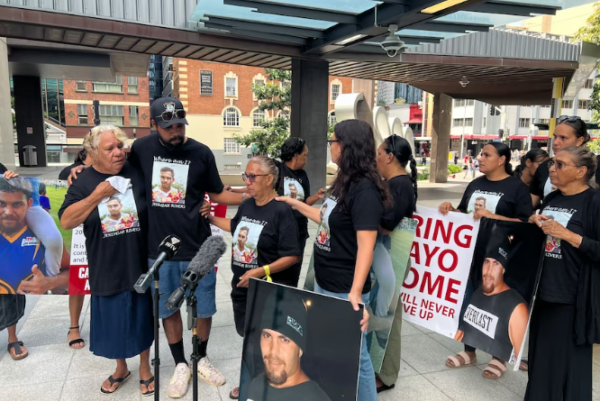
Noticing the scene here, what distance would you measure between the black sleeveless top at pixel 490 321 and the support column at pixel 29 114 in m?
25.7

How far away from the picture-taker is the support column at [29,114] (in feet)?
75.0

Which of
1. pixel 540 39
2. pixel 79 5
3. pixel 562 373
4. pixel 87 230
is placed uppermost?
pixel 540 39

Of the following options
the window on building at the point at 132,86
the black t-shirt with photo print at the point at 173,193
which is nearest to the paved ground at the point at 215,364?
the black t-shirt with photo print at the point at 173,193

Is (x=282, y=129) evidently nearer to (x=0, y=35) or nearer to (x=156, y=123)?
(x=0, y=35)

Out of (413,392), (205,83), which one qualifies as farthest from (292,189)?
(205,83)

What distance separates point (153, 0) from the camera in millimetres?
8547

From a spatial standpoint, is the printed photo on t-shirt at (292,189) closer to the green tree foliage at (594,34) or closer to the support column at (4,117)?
the support column at (4,117)

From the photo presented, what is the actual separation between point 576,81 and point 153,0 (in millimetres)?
13878

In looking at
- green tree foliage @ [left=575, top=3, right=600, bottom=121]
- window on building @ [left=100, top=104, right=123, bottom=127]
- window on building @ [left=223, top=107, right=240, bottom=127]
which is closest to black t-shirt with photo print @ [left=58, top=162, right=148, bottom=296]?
green tree foliage @ [left=575, top=3, right=600, bottom=121]

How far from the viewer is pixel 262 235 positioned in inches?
110

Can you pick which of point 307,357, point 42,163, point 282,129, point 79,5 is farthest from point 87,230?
point 42,163

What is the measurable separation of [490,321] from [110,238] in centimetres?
287

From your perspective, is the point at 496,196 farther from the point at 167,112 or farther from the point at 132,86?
the point at 132,86

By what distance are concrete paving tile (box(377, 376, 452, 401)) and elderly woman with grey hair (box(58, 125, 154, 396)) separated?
1.88 meters
